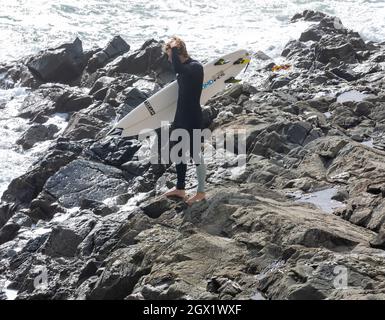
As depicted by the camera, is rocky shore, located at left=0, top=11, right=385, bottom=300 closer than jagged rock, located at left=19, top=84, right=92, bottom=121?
Yes

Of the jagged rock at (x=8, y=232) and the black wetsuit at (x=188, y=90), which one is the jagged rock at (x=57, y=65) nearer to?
the jagged rock at (x=8, y=232)

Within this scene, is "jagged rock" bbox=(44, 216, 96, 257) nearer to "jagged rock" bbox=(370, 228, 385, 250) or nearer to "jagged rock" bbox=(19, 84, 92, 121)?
"jagged rock" bbox=(370, 228, 385, 250)

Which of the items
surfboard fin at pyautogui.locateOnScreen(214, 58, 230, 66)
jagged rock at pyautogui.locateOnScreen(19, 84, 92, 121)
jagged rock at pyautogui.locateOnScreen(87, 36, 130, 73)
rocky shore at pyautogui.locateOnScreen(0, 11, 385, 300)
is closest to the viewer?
rocky shore at pyautogui.locateOnScreen(0, 11, 385, 300)

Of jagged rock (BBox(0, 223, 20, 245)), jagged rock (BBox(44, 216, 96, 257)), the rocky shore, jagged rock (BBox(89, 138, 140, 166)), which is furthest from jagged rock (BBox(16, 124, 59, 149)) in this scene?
jagged rock (BBox(44, 216, 96, 257))

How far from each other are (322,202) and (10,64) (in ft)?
48.4

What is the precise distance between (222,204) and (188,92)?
4.79 feet

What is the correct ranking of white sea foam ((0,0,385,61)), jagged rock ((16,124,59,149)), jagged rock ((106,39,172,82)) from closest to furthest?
jagged rock ((16,124,59,149))
jagged rock ((106,39,172,82))
white sea foam ((0,0,385,61))

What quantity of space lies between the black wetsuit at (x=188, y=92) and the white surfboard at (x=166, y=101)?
178 centimetres

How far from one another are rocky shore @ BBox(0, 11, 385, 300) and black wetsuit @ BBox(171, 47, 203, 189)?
3.31 ft

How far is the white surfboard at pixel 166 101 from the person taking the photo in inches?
374

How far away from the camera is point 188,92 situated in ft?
24.5

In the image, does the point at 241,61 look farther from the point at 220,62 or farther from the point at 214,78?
the point at 214,78

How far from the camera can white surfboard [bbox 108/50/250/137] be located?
9508mm

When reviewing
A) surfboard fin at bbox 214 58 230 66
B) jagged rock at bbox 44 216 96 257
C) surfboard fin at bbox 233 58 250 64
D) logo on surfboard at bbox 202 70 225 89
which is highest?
surfboard fin at bbox 214 58 230 66
